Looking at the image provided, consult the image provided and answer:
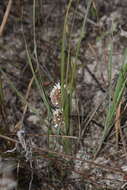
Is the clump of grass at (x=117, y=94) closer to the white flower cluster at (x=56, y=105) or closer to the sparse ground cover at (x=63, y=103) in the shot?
the sparse ground cover at (x=63, y=103)

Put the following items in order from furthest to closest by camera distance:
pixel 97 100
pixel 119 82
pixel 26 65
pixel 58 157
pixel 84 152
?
1. pixel 26 65
2. pixel 97 100
3. pixel 84 152
4. pixel 58 157
5. pixel 119 82

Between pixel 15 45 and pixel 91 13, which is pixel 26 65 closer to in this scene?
pixel 15 45

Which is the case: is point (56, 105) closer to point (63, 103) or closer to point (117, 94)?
point (63, 103)

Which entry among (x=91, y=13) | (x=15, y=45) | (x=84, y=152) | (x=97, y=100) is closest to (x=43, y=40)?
(x=15, y=45)

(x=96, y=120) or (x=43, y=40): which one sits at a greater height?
(x=43, y=40)

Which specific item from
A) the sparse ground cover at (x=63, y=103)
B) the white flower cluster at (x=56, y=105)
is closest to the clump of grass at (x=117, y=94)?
the sparse ground cover at (x=63, y=103)

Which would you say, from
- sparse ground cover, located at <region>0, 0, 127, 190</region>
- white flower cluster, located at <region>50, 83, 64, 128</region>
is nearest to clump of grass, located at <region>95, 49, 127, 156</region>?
sparse ground cover, located at <region>0, 0, 127, 190</region>

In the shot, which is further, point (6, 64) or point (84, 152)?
point (6, 64)

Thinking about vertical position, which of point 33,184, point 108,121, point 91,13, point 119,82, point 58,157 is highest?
point 91,13

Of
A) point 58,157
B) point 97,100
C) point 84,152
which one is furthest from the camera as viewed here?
point 97,100
